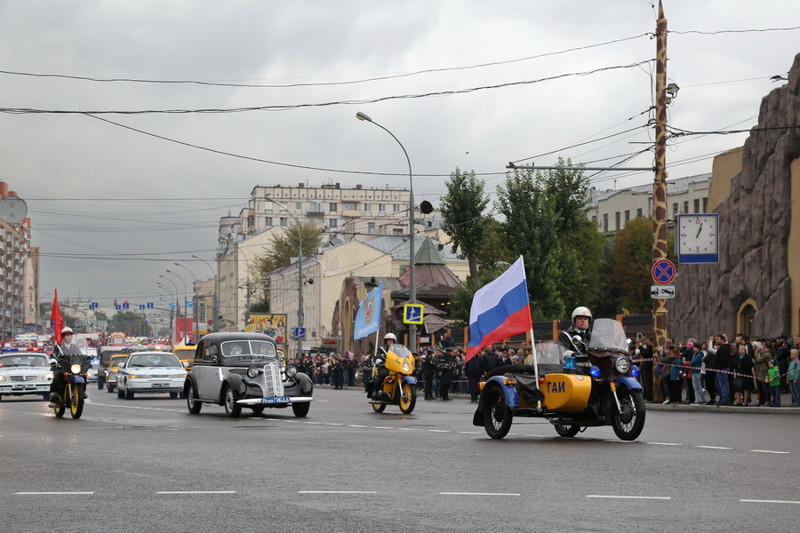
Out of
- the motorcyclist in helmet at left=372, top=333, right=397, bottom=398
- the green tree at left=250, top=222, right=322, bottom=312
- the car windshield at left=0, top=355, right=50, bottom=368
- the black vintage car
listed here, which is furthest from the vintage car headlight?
the green tree at left=250, top=222, right=322, bottom=312

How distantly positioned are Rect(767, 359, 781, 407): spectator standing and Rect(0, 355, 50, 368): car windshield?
20996mm

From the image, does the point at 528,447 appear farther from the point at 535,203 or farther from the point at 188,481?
the point at 535,203

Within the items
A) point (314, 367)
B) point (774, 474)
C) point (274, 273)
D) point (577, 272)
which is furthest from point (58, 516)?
point (274, 273)

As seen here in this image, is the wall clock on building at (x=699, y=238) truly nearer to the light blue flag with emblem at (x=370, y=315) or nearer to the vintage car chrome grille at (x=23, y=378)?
the light blue flag with emblem at (x=370, y=315)

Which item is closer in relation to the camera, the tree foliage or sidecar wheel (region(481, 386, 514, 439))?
sidecar wheel (region(481, 386, 514, 439))

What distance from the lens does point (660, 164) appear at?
31.8m

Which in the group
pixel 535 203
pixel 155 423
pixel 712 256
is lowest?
pixel 155 423

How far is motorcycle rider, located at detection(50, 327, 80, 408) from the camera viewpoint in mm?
24578

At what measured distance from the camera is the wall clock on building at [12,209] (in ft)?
121

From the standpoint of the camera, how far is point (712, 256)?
3216cm

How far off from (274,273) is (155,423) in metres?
106

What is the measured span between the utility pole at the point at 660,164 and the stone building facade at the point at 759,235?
6247 mm

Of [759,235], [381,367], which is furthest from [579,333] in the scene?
[759,235]

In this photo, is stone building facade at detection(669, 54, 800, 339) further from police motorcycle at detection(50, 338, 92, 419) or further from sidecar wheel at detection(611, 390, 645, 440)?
sidecar wheel at detection(611, 390, 645, 440)
